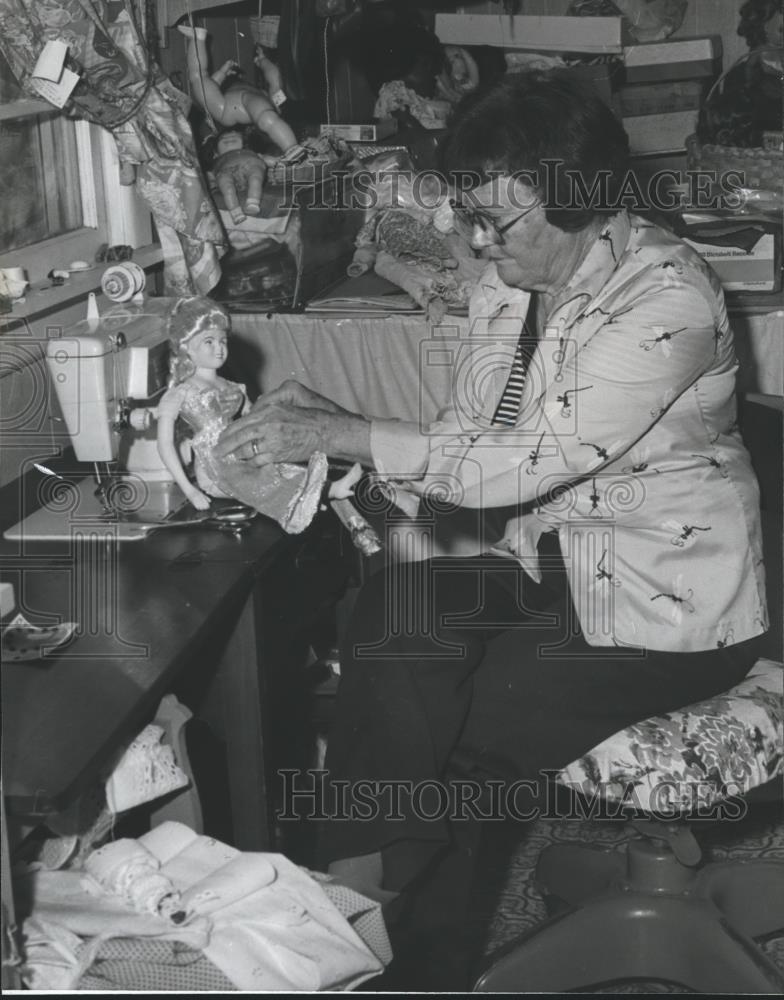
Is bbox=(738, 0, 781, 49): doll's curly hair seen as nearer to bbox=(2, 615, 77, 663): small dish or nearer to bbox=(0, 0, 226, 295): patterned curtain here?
bbox=(0, 0, 226, 295): patterned curtain

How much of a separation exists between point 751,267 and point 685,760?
57.2 inches

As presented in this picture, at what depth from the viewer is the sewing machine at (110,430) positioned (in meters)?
1.81

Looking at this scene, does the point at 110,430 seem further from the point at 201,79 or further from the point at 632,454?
the point at 201,79

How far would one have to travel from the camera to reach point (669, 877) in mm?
1972

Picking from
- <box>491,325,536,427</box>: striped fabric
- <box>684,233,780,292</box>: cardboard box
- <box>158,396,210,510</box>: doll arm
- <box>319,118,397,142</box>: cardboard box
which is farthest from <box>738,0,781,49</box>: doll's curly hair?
<box>158,396,210,510</box>: doll arm

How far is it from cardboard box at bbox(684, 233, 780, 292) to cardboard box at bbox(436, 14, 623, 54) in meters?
1.45

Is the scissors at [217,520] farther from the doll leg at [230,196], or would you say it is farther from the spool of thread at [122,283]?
the doll leg at [230,196]

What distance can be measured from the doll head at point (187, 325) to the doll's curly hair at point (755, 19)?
2980 millimetres

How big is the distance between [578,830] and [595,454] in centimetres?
122

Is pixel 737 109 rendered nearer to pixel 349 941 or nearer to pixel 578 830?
pixel 578 830

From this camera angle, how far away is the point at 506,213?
1750mm

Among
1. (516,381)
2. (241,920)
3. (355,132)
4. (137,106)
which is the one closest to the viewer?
(241,920)

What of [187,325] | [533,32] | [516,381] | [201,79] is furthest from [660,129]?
[187,325]

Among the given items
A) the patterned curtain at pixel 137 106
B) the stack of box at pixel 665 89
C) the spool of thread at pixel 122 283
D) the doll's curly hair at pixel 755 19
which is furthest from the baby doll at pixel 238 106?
the doll's curly hair at pixel 755 19
